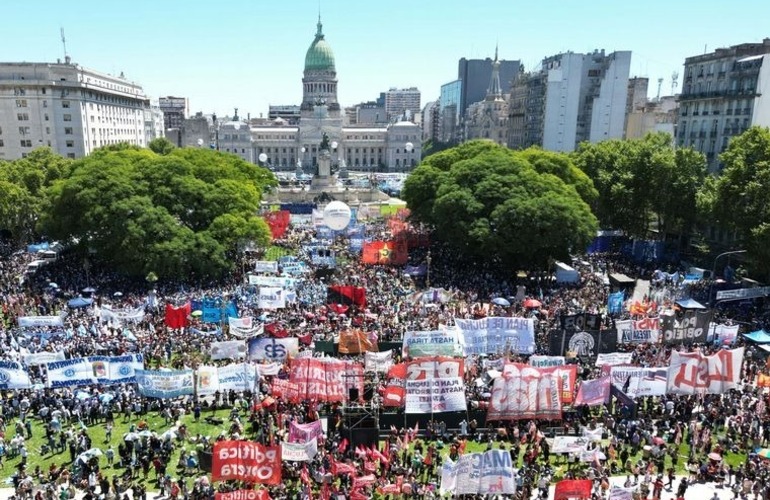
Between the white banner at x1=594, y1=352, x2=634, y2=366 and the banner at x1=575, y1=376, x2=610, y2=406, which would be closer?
the banner at x1=575, y1=376, x2=610, y2=406

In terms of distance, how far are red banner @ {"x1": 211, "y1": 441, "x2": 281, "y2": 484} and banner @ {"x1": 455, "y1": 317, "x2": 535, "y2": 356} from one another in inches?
448

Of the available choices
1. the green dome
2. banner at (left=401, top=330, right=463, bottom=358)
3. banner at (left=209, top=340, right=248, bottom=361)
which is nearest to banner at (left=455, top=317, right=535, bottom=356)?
banner at (left=401, top=330, right=463, bottom=358)

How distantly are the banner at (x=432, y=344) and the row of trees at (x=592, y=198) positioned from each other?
55.8 ft

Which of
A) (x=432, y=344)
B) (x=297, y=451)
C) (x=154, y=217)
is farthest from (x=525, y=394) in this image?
(x=154, y=217)

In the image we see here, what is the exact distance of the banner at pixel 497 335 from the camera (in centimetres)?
2547

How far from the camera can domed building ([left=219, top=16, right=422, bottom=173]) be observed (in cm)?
16975

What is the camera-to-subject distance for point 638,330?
1052 inches

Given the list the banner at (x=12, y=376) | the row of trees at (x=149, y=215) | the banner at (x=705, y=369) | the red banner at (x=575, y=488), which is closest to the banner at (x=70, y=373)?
the banner at (x=12, y=376)

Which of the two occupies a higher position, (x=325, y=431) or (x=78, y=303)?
(x=78, y=303)

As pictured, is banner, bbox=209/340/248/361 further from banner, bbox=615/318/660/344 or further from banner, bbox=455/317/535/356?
banner, bbox=615/318/660/344

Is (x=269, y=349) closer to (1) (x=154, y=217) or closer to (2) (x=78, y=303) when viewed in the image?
(2) (x=78, y=303)

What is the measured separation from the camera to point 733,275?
40656 millimetres

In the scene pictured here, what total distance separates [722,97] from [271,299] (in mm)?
43437

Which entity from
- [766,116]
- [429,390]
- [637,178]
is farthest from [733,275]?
[429,390]
